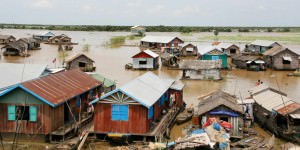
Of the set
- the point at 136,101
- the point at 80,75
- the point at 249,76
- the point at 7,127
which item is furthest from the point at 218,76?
the point at 7,127

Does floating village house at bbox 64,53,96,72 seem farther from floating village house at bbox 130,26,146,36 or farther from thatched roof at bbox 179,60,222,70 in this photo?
floating village house at bbox 130,26,146,36

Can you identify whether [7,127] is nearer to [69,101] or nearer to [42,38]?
[69,101]

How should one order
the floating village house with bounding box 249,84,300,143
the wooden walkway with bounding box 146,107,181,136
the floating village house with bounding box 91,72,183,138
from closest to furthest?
the floating village house with bounding box 91,72,183,138 → the wooden walkway with bounding box 146,107,181,136 → the floating village house with bounding box 249,84,300,143

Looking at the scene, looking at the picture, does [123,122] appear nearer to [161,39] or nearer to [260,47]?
[260,47]

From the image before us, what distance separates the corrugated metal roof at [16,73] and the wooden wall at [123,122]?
519 cm

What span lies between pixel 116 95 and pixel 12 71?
304 inches

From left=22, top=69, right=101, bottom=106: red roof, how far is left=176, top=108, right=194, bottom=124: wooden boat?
16.4 ft

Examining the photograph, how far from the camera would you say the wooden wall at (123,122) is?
49.1 feet

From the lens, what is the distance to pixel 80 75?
1956cm

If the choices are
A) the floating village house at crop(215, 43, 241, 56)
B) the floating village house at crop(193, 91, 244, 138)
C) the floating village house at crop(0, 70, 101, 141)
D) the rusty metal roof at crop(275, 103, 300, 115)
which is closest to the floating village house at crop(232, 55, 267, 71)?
the floating village house at crop(215, 43, 241, 56)

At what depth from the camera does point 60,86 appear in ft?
54.4

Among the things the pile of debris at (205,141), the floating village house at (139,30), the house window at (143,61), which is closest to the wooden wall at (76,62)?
the house window at (143,61)

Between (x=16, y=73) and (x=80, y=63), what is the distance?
53.4 feet

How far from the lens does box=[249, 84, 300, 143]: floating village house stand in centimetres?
1538
